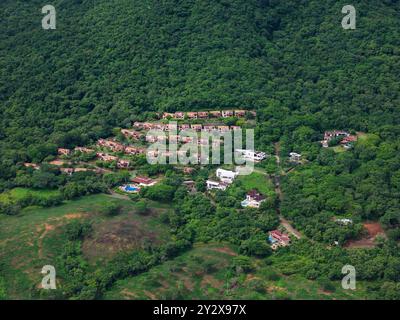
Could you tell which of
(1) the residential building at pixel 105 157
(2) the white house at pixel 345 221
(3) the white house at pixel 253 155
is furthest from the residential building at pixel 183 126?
(2) the white house at pixel 345 221

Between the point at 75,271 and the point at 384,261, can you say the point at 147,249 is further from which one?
the point at 384,261

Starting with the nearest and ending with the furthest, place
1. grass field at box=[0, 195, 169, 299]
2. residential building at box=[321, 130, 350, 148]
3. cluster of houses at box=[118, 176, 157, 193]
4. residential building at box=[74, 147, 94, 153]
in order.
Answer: grass field at box=[0, 195, 169, 299], cluster of houses at box=[118, 176, 157, 193], residential building at box=[74, 147, 94, 153], residential building at box=[321, 130, 350, 148]

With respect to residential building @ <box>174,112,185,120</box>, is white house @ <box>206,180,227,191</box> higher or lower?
lower

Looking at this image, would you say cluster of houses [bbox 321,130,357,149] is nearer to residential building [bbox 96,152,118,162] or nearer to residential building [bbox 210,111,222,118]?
residential building [bbox 210,111,222,118]

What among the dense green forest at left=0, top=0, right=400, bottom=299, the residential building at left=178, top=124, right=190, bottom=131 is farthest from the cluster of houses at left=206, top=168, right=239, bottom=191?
the residential building at left=178, top=124, right=190, bottom=131

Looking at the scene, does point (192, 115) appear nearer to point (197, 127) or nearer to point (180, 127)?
point (197, 127)

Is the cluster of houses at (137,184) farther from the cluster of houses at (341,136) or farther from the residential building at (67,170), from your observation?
the cluster of houses at (341,136)

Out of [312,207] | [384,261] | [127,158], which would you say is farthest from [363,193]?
[127,158]

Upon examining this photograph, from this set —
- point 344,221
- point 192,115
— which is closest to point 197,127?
point 192,115
